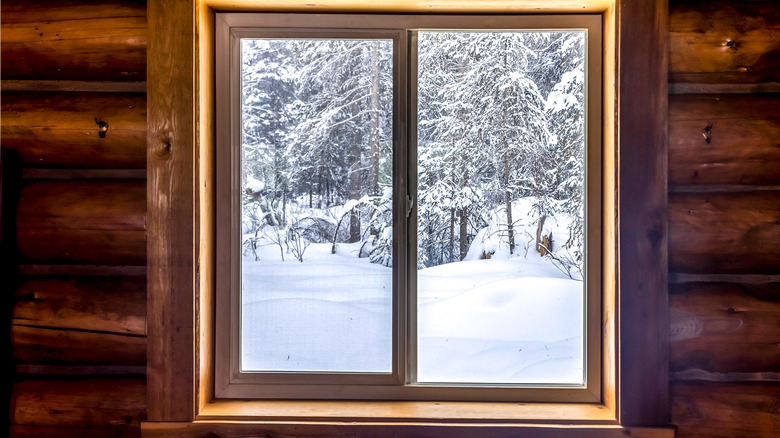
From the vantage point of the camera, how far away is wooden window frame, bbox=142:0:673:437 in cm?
167

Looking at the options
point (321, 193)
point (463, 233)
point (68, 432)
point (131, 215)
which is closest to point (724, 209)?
point (463, 233)

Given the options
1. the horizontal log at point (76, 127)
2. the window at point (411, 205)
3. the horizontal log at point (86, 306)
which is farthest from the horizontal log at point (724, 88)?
the horizontal log at point (86, 306)

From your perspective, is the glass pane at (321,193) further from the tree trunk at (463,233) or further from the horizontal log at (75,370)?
the horizontal log at (75,370)

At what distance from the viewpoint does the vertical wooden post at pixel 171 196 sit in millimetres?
1712

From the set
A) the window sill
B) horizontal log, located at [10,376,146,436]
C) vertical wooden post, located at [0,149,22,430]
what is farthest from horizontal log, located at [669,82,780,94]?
vertical wooden post, located at [0,149,22,430]

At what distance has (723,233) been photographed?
5.61 ft

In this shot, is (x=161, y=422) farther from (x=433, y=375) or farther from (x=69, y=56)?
(x=69, y=56)

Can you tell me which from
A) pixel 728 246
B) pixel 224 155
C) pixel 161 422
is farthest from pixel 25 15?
pixel 728 246

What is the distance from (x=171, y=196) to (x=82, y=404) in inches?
34.0

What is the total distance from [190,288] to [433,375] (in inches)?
39.0

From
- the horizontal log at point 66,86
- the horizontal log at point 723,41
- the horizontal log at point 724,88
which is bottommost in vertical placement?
the horizontal log at point 724,88

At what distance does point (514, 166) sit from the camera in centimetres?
187

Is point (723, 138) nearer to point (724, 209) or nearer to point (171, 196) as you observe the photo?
point (724, 209)

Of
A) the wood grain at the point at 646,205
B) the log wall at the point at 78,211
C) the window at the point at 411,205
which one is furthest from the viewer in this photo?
the window at the point at 411,205
